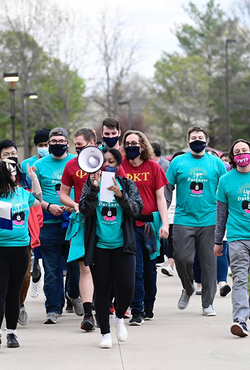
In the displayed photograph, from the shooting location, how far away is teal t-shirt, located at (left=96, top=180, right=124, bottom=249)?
7.04 meters

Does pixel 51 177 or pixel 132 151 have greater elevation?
pixel 132 151

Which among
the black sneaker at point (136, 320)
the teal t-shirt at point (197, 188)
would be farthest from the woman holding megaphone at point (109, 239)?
the teal t-shirt at point (197, 188)

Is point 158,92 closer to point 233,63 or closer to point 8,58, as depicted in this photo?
point 233,63

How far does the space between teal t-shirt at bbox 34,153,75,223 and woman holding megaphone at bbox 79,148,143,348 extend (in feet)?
6.27

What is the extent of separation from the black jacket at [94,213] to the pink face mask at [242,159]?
1.20 metres

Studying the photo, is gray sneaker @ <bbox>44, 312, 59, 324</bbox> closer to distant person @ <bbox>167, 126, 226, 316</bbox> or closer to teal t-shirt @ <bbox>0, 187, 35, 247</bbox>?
distant person @ <bbox>167, 126, 226, 316</bbox>

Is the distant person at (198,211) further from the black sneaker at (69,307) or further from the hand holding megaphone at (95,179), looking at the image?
the hand holding megaphone at (95,179)

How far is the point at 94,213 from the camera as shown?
23.3 feet

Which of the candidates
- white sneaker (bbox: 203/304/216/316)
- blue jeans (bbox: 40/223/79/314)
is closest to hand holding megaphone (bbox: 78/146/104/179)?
blue jeans (bbox: 40/223/79/314)

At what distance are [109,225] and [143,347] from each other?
113 centimetres

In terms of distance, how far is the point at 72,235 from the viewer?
816 centimetres

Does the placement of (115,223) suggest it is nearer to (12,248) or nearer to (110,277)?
(110,277)

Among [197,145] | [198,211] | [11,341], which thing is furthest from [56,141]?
[11,341]

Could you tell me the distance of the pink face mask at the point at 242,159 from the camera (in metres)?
7.72
